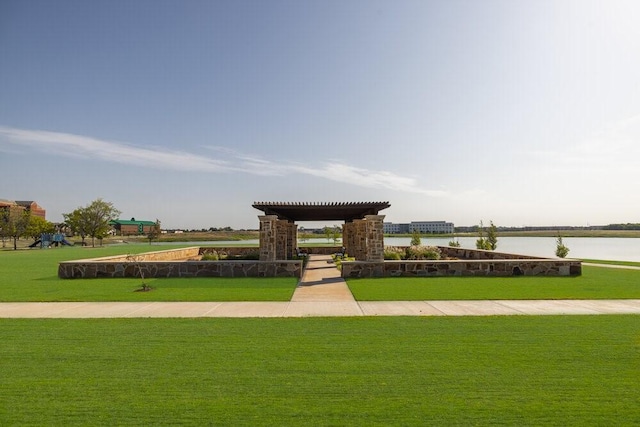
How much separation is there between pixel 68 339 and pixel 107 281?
7711 mm

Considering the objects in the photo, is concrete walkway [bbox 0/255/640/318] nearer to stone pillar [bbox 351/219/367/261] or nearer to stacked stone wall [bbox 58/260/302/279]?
stacked stone wall [bbox 58/260/302/279]

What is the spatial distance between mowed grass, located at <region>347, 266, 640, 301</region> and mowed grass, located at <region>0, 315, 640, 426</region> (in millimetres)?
2752

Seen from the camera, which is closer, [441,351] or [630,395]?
[630,395]

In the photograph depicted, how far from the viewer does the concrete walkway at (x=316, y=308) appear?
23.9ft

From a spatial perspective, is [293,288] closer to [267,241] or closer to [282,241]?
[267,241]

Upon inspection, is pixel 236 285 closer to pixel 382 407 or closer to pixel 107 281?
pixel 107 281

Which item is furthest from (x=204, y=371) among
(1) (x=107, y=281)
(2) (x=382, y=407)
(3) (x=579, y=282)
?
(3) (x=579, y=282)

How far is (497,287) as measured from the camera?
34.9 feet

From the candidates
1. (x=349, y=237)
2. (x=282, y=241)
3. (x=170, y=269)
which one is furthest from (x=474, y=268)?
(x=170, y=269)

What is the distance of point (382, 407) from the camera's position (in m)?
3.44

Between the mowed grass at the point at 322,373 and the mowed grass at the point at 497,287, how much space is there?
2.75 metres

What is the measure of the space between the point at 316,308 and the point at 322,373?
370 centimetres

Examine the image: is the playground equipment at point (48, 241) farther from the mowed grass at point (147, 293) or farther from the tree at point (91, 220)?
the mowed grass at point (147, 293)

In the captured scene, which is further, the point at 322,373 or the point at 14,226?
the point at 14,226
